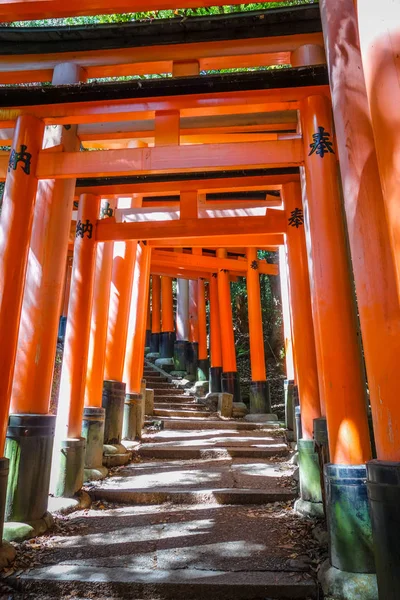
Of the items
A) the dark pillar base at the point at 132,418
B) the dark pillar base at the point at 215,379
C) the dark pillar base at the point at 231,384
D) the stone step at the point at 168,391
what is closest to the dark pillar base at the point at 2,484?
the dark pillar base at the point at 132,418

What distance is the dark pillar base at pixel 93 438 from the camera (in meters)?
5.48

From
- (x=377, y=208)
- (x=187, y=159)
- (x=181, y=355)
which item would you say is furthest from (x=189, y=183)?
(x=181, y=355)

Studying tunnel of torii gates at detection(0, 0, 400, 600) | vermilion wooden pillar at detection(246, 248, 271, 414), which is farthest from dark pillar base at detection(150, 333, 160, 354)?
tunnel of torii gates at detection(0, 0, 400, 600)

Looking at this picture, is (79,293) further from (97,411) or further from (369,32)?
(369,32)

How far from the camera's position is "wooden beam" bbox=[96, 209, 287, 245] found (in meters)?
5.55

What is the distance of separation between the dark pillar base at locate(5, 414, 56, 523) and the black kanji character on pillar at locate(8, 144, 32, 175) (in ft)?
7.37

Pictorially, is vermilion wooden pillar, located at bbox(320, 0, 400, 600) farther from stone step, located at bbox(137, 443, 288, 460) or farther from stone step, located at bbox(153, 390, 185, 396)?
stone step, located at bbox(153, 390, 185, 396)

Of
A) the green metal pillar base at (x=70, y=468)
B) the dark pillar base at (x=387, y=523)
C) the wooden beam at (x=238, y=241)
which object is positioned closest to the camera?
the dark pillar base at (x=387, y=523)

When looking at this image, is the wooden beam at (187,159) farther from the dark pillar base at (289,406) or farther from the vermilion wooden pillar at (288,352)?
the dark pillar base at (289,406)

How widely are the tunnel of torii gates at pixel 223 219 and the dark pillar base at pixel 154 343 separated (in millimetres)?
9090

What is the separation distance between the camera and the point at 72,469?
4.61 meters

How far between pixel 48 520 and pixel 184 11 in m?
6.53

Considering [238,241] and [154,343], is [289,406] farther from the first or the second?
[154,343]

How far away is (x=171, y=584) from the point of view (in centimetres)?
283
